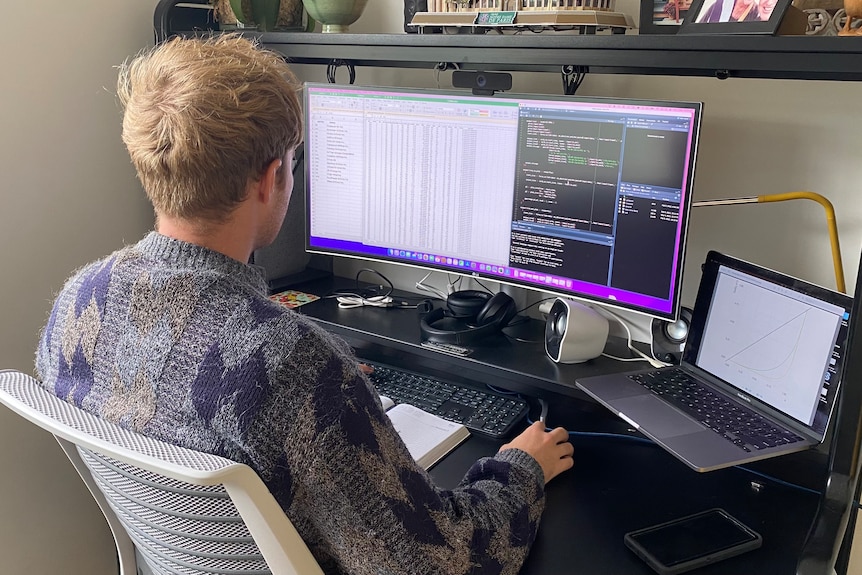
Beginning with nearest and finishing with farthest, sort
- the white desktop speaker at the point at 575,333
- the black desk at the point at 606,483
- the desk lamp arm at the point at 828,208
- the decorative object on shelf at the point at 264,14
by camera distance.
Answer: the black desk at the point at 606,483 → the desk lamp arm at the point at 828,208 → the white desktop speaker at the point at 575,333 → the decorative object on shelf at the point at 264,14

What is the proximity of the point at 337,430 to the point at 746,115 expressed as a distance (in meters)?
0.93

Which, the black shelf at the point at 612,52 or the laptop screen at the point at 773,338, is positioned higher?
the black shelf at the point at 612,52

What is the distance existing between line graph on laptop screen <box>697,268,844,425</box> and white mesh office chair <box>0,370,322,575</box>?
698mm

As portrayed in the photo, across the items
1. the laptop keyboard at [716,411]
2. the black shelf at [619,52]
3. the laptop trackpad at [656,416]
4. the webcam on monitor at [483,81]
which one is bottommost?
the laptop trackpad at [656,416]

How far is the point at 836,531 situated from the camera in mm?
919

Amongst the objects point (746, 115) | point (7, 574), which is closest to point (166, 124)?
point (746, 115)

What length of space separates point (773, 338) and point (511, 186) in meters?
0.51

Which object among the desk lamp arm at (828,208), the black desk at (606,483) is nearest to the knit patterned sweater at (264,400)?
the black desk at (606,483)

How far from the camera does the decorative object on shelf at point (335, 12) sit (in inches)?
63.4

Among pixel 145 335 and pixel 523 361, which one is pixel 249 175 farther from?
pixel 523 361

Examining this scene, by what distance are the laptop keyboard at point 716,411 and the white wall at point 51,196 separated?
1238mm

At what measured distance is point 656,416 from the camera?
46.0 inches

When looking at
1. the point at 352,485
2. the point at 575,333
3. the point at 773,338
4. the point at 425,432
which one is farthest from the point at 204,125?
the point at 773,338

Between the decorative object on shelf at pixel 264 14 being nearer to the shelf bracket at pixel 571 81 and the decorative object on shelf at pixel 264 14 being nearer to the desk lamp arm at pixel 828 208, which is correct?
the shelf bracket at pixel 571 81
